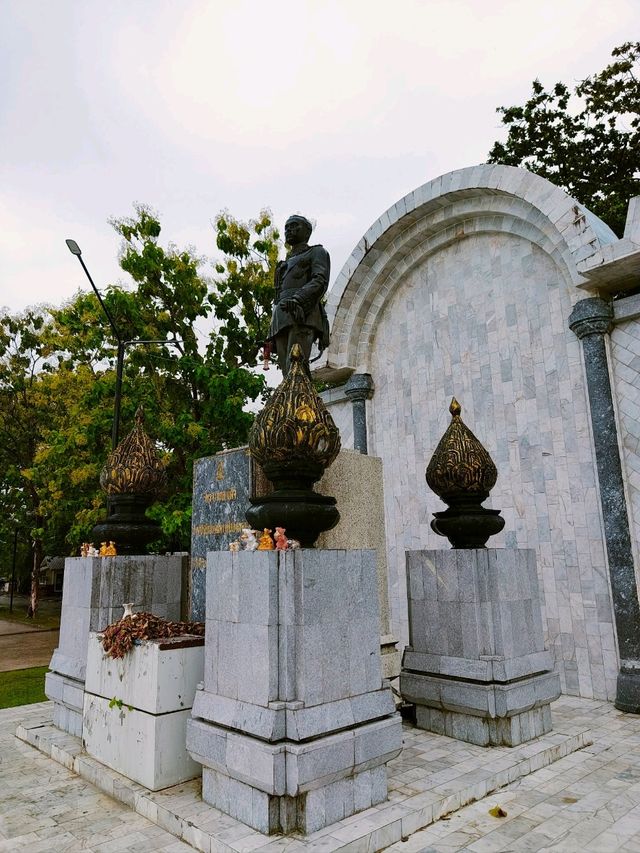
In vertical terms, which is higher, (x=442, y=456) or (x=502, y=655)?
(x=442, y=456)

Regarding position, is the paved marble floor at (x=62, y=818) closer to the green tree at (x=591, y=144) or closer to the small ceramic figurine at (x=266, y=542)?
the small ceramic figurine at (x=266, y=542)

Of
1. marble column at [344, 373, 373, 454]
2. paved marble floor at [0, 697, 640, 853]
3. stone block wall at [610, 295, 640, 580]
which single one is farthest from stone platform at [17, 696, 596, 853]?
marble column at [344, 373, 373, 454]

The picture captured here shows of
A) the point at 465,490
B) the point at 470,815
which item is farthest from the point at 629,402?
the point at 470,815

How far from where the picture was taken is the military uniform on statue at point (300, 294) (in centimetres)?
702

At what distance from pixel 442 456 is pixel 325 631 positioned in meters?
3.02

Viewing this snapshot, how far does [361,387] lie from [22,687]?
8.38 meters

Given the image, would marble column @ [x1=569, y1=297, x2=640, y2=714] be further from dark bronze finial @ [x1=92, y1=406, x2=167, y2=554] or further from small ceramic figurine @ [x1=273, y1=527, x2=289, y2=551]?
dark bronze finial @ [x1=92, y1=406, x2=167, y2=554]

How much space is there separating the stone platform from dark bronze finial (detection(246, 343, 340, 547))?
206 centimetres

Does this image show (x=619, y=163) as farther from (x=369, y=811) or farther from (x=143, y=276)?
(x=369, y=811)

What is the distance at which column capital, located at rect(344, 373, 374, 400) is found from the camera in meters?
12.4

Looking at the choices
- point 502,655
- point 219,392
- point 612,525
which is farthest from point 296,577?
point 219,392

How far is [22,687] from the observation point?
1004 centimetres

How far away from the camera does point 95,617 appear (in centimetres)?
670

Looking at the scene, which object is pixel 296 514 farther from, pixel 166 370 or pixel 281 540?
pixel 166 370
